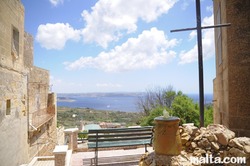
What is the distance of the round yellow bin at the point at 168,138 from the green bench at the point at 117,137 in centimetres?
212

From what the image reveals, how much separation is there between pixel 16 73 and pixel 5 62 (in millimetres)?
1179

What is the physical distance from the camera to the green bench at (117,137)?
5254 millimetres

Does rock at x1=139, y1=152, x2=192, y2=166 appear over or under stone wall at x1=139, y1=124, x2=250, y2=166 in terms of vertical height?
under

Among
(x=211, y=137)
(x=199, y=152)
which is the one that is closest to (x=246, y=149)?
(x=211, y=137)

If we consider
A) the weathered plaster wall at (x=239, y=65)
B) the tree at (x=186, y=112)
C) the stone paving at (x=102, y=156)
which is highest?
the weathered plaster wall at (x=239, y=65)

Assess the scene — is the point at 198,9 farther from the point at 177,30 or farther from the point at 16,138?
the point at 16,138

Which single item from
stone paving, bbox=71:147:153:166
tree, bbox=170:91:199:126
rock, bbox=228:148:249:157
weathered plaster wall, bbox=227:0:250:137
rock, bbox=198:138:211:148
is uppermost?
weathered plaster wall, bbox=227:0:250:137

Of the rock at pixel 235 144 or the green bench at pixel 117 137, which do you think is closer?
the rock at pixel 235 144

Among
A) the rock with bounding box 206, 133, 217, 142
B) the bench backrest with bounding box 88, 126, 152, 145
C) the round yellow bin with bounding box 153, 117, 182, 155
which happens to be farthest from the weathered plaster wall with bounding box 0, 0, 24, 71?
the rock with bounding box 206, 133, 217, 142

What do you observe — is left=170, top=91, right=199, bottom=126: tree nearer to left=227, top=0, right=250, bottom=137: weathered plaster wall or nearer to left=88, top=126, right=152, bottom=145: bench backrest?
left=88, top=126, right=152, bottom=145: bench backrest

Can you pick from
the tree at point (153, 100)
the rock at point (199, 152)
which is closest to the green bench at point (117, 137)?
the rock at point (199, 152)

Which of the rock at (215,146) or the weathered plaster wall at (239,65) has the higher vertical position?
the weathered plaster wall at (239,65)

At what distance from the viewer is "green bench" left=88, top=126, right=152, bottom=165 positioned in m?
5.25

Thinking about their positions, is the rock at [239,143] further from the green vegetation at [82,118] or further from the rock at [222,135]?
the green vegetation at [82,118]
